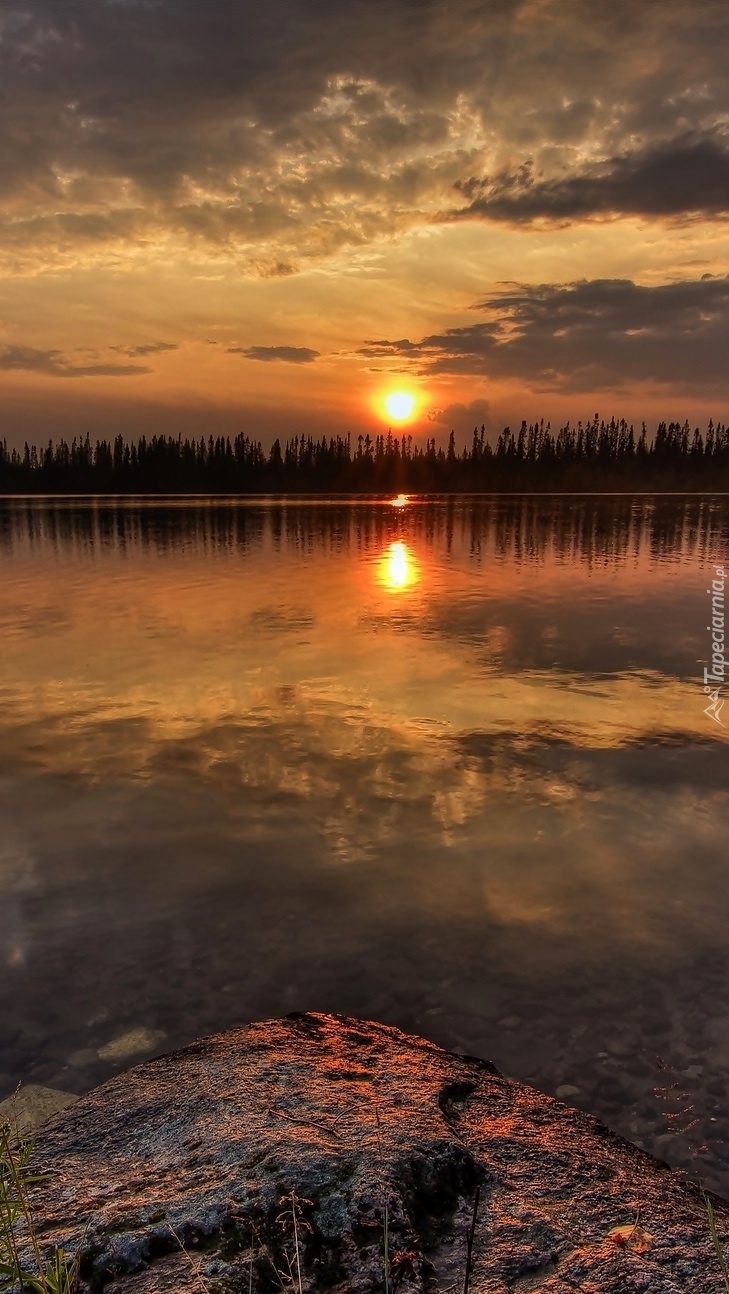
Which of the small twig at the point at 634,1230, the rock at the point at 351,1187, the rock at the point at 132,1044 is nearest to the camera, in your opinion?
the rock at the point at 351,1187

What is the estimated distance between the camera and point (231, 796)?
8.13 meters

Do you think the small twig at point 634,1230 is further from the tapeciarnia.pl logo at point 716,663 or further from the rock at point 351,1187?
the tapeciarnia.pl logo at point 716,663

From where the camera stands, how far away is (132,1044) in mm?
4523

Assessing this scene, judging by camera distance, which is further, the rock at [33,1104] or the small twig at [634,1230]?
the rock at [33,1104]

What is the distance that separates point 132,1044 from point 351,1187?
2200 mm

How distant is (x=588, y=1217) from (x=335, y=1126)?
103cm

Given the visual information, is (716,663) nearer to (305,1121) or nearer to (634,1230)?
(634,1230)

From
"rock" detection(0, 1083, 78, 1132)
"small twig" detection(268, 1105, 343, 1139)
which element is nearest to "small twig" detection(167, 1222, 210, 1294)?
"small twig" detection(268, 1105, 343, 1139)

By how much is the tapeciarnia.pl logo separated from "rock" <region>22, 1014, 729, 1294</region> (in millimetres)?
8468

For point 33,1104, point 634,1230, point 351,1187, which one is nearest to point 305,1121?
point 351,1187

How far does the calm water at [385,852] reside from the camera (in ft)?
15.1

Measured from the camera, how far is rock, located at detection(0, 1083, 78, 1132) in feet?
12.4

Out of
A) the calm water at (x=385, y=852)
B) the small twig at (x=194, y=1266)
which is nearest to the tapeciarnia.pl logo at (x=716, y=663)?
the calm water at (x=385, y=852)

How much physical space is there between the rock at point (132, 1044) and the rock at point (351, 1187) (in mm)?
521
